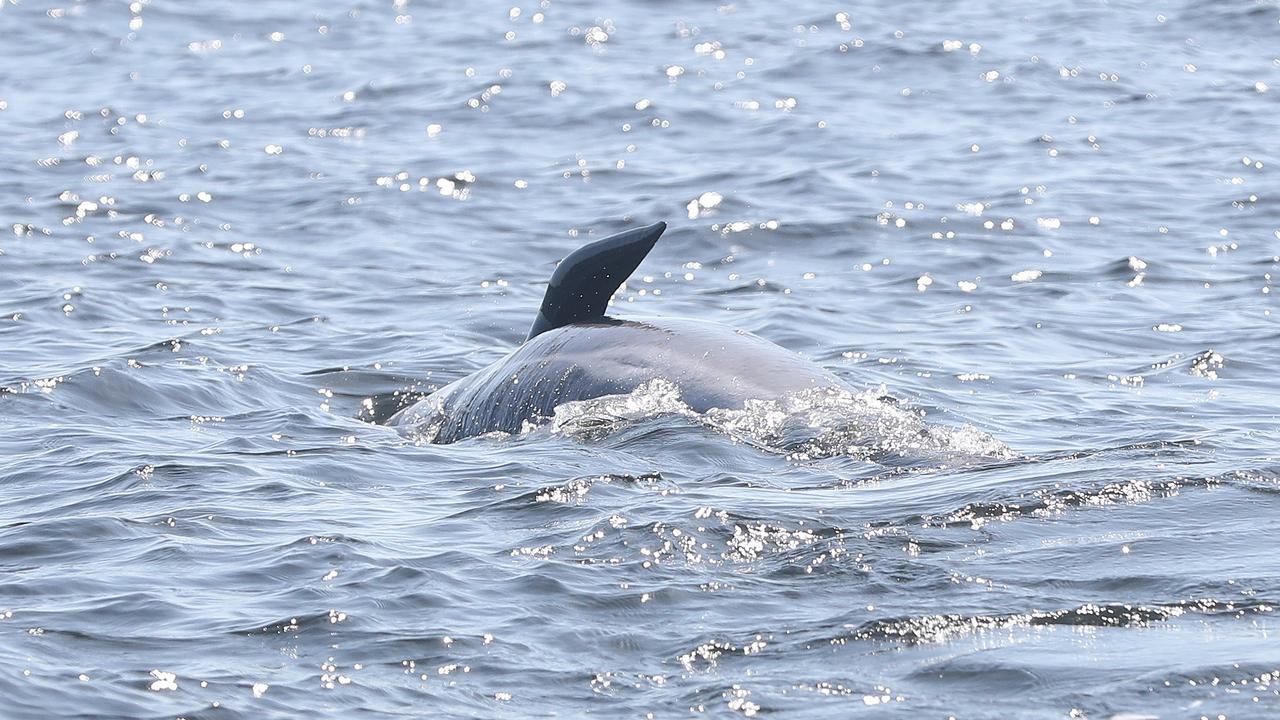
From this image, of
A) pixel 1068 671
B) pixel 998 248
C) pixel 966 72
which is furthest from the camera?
pixel 966 72

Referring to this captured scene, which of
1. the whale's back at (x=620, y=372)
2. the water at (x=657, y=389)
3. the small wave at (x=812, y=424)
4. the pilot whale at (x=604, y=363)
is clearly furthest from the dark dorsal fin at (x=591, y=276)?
the water at (x=657, y=389)

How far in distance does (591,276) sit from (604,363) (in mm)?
686

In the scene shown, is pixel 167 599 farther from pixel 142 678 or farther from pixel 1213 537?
pixel 1213 537

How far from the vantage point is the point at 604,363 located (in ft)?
38.4

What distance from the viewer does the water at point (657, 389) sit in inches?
299

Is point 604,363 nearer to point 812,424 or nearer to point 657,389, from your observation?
point 657,389

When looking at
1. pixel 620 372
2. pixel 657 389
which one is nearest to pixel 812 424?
pixel 657 389

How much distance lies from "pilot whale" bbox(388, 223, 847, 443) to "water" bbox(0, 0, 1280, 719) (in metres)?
0.35

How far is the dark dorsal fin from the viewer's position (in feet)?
38.8

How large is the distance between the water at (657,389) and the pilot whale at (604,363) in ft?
1.16

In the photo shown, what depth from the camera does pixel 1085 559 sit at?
8.50 metres

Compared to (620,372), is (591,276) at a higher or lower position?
higher

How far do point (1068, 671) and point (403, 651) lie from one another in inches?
100

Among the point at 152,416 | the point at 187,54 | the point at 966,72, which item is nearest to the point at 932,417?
the point at 152,416
